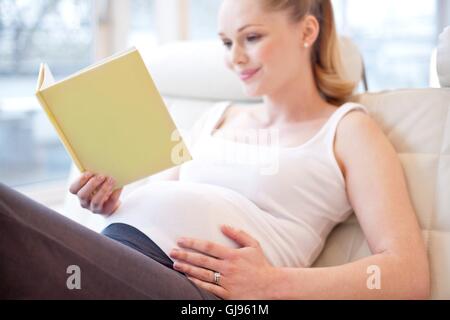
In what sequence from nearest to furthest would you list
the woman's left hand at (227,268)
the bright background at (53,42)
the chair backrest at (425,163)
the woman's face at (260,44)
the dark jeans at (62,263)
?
the dark jeans at (62,263)
the woman's left hand at (227,268)
the chair backrest at (425,163)
the woman's face at (260,44)
the bright background at (53,42)

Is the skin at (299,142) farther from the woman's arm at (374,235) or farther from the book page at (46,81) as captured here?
the book page at (46,81)

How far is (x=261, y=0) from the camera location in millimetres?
1210

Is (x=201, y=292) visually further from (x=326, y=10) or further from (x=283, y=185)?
(x=326, y=10)

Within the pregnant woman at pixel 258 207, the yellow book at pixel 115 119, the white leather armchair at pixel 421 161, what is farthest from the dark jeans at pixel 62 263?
the white leather armchair at pixel 421 161

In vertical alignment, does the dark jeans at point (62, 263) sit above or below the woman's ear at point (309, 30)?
below

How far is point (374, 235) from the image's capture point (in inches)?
41.4

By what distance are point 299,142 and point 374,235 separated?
0.26 metres

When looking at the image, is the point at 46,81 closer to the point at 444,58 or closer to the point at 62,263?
the point at 62,263

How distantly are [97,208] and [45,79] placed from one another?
27cm

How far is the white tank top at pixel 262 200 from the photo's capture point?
1077 mm

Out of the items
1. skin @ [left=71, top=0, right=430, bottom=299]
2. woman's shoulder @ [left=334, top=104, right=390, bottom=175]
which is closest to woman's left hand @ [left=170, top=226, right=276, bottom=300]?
skin @ [left=71, top=0, right=430, bottom=299]

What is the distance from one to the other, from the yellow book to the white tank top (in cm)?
8

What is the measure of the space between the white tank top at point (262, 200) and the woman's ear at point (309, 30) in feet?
0.56
